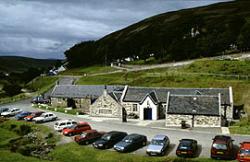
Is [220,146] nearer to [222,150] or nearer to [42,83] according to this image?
[222,150]

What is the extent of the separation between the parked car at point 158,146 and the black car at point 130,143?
2.32 metres

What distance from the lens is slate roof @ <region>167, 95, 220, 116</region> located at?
59750 mm

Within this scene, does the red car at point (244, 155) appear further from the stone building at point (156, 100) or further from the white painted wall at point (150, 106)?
the white painted wall at point (150, 106)

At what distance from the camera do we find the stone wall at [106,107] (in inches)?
2854

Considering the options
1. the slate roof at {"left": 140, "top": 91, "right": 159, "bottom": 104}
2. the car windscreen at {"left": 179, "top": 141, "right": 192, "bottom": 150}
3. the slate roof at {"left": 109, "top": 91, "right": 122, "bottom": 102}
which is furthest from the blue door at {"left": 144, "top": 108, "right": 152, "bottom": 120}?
the car windscreen at {"left": 179, "top": 141, "right": 192, "bottom": 150}

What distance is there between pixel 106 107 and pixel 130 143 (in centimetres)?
2975

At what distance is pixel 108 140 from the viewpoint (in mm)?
46250

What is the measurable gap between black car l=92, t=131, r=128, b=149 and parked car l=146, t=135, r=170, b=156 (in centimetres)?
570

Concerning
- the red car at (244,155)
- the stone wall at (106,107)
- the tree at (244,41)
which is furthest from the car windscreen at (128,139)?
the tree at (244,41)

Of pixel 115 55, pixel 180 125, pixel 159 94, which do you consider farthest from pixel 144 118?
pixel 115 55

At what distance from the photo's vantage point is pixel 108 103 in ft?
241

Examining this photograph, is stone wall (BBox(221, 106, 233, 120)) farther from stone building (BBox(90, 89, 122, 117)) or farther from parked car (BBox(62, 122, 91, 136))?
parked car (BBox(62, 122, 91, 136))

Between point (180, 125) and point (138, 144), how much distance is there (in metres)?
16.7

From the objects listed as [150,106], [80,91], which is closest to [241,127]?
[150,106]
